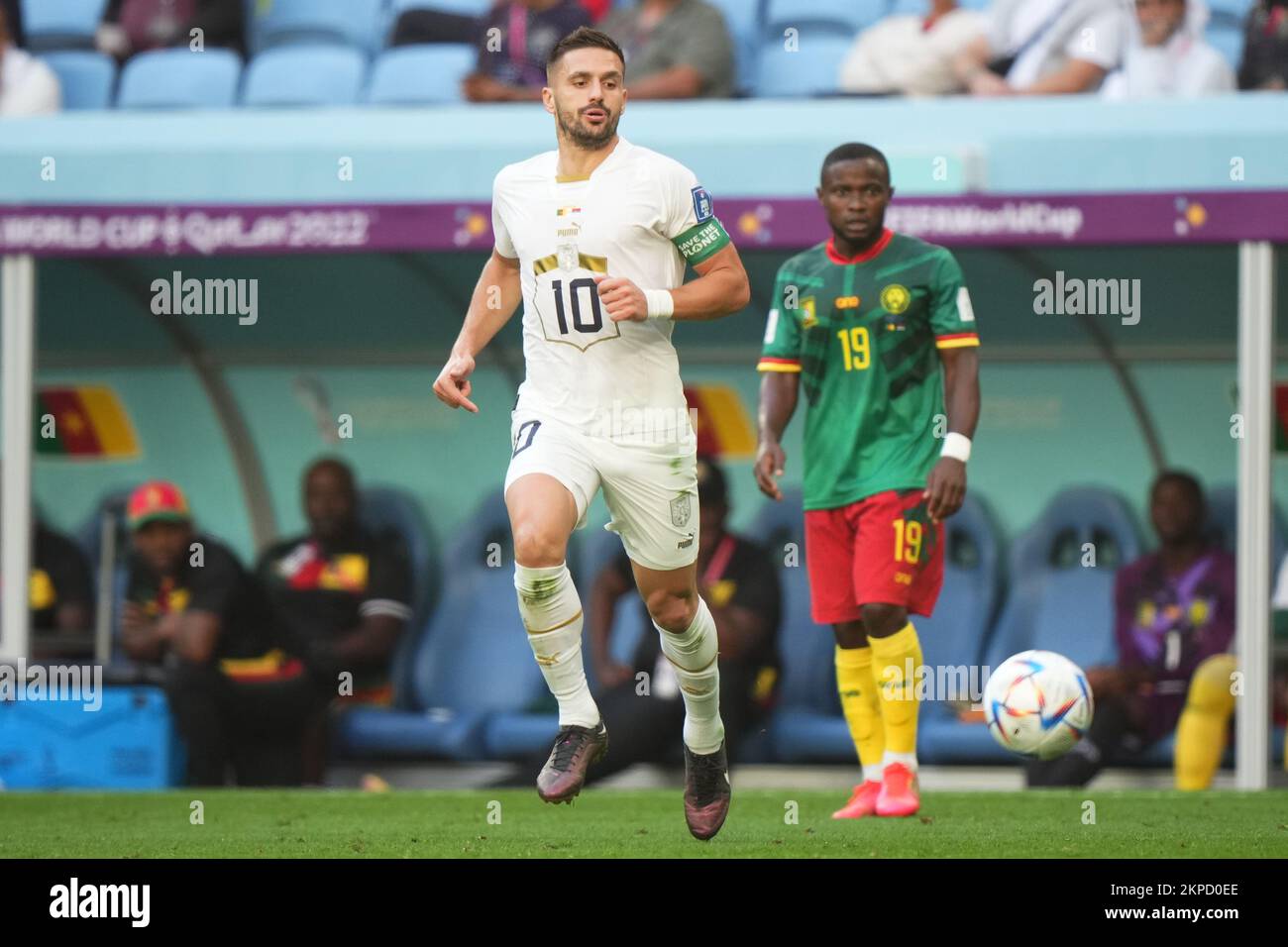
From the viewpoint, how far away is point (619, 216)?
5.87 m

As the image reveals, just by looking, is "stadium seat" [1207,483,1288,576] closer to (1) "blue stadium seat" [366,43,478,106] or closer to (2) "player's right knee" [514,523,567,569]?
(1) "blue stadium seat" [366,43,478,106]

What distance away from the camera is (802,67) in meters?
10.9

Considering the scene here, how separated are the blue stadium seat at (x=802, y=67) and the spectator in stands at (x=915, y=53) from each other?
13.4 inches

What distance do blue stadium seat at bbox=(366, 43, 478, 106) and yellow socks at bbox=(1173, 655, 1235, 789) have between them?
14.8 ft

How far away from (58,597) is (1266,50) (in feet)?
20.0

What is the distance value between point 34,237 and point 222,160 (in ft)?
2.78

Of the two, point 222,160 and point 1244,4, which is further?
point 1244,4

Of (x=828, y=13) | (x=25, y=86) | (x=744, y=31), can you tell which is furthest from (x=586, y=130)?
(x=25, y=86)

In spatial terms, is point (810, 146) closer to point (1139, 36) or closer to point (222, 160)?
point (1139, 36)

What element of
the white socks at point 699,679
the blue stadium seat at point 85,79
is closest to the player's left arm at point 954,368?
the white socks at point 699,679

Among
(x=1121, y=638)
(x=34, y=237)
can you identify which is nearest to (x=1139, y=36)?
(x=1121, y=638)

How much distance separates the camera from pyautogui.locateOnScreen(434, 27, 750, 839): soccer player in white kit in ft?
19.1

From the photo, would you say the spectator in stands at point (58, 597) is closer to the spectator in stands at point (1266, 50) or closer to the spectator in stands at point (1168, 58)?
the spectator in stands at point (1168, 58)

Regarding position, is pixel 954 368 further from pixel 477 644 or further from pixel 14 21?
pixel 14 21
